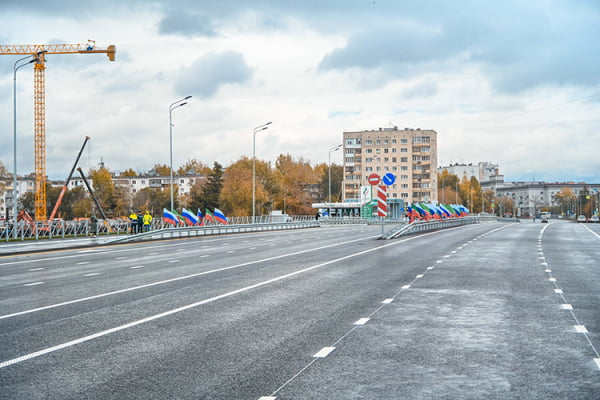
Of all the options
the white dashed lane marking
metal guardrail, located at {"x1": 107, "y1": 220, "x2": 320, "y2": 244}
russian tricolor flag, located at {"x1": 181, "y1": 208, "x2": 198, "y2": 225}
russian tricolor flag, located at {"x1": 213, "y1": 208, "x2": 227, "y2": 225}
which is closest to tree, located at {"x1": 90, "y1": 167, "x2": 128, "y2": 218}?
metal guardrail, located at {"x1": 107, "y1": 220, "x2": 320, "y2": 244}

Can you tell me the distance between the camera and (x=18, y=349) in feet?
25.8

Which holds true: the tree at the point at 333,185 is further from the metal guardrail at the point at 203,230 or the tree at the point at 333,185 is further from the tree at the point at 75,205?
the metal guardrail at the point at 203,230

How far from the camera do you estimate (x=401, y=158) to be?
157 m

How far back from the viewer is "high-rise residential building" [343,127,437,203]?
15612 cm

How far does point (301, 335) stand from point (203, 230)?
132 feet

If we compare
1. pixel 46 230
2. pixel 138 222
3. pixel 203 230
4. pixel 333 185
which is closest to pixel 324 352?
pixel 46 230

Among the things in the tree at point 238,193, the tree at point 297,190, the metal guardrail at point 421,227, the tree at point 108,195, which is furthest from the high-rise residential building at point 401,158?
the metal guardrail at point 421,227

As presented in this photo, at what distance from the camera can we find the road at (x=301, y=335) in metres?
6.20

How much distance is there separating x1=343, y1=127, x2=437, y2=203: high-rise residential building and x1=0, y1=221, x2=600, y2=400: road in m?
141

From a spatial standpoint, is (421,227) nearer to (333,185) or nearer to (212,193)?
(212,193)

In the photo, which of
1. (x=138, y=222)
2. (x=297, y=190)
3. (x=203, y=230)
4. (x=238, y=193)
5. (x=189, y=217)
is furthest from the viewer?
(x=297, y=190)

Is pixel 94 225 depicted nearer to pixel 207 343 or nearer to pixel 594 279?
pixel 594 279

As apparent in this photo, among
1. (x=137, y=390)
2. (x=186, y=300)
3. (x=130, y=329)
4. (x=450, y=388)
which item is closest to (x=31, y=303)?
(x=186, y=300)

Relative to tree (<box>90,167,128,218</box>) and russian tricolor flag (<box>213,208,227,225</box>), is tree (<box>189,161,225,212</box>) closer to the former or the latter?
tree (<box>90,167,128,218</box>)
